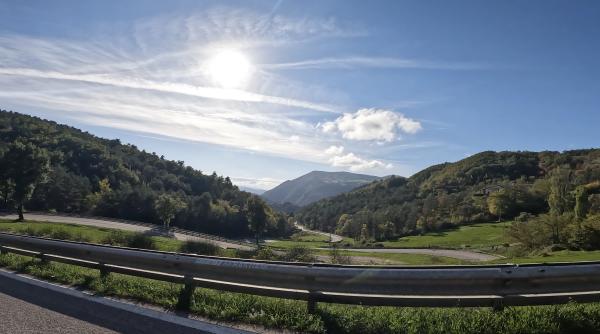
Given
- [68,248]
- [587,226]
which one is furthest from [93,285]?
[587,226]

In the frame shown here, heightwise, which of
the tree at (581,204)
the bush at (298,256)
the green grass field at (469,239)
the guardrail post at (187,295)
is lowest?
the green grass field at (469,239)

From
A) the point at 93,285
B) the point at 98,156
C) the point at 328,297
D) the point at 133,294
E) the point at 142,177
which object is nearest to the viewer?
the point at 328,297

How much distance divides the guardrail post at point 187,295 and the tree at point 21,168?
184 feet

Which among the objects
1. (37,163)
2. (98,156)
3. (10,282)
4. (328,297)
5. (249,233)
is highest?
(98,156)

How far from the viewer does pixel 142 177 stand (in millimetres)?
148250

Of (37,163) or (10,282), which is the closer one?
(10,282)

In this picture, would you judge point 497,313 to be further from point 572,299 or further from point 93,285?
point 93,285

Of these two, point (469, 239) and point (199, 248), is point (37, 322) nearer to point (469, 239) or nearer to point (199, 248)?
point (199, 248)

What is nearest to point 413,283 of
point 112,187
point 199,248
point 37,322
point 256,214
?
point 37,322

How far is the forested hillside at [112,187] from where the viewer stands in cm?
5416

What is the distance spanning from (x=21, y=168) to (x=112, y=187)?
77.4m

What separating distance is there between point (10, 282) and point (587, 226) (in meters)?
43.1

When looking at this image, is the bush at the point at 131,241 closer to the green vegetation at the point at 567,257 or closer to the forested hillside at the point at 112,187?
the green vegetation at the point at 567,257

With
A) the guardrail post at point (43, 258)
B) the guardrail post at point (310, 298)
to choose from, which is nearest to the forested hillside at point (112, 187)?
the guardrail post at point (43, 258)
